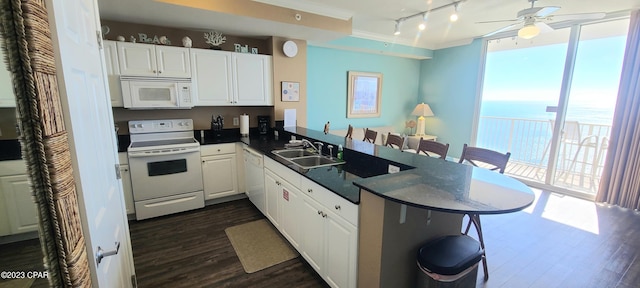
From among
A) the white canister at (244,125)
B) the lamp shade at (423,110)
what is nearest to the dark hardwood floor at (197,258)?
the white canister at (244,125)

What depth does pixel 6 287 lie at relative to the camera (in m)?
0.71

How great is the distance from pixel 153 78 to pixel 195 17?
0.86 m

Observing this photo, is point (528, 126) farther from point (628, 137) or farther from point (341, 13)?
point (341, 13)

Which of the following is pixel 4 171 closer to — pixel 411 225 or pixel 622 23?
pixel 411 225

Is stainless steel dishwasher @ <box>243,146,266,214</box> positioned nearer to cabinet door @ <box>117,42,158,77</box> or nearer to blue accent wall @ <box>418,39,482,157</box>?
cabinet door @ <box>117,42,158,77</box>

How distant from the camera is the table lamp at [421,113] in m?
5.79

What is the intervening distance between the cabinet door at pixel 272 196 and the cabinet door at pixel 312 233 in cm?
51

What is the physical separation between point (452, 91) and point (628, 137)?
2684mm

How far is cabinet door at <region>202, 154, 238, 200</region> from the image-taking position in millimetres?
3455

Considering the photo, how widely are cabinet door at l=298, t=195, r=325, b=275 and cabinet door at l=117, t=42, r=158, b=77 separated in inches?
96.5

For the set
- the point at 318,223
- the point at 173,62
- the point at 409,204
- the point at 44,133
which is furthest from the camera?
the point at 173,62

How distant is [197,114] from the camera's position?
12.4 ft

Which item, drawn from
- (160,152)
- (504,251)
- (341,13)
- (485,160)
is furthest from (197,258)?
(341,13)

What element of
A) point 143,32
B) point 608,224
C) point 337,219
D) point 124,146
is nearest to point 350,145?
point 337,219
